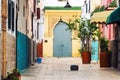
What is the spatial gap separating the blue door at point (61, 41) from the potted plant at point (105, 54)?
25603mm

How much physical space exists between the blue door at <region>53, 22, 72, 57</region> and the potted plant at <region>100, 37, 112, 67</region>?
25.6 metres

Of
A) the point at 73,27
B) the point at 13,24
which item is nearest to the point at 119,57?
the point at 13,24

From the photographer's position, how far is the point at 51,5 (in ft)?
183

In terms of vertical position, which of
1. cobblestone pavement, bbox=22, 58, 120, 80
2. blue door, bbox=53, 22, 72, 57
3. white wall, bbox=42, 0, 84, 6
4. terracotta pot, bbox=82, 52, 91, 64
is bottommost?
cobblestone pavement, bbox=22, 58, 120, 80

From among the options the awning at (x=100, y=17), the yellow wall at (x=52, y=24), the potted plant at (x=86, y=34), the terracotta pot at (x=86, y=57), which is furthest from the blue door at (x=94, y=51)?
the yellow wall at (x=52, y=24)

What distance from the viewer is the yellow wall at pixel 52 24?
53.4 meters

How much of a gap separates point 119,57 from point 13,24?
27.0ft

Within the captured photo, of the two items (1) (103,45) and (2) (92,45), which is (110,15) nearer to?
(1) (103,45)

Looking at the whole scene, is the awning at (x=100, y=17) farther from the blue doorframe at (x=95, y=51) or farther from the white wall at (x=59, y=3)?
the white wall at (x=59, y=3)

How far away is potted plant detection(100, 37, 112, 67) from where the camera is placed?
2777 centimetres

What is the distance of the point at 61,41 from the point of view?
178 ft

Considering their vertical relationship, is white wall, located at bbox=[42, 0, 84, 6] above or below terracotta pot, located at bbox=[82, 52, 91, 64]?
above

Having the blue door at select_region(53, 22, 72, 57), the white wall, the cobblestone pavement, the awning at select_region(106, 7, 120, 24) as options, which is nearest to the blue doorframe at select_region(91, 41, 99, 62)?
the cobblestone pavement

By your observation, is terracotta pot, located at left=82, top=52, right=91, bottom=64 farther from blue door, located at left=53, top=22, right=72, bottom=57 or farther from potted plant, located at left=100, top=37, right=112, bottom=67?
blue door, located at left=53, top=22, right=72, bottom=57
